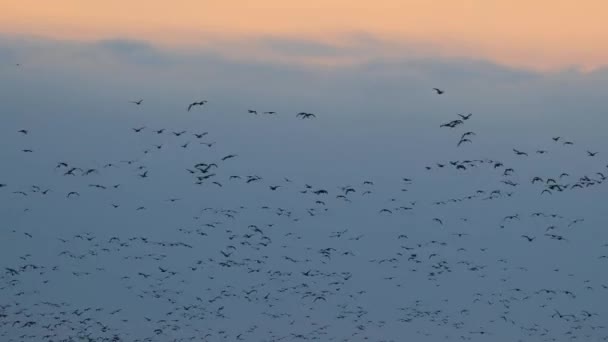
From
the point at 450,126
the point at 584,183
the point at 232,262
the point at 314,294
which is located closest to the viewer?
the point at 450,126

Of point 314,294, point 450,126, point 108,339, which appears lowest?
point 108,339

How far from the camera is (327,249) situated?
51.3 metres

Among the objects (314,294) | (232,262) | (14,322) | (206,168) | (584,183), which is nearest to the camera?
(206,168)

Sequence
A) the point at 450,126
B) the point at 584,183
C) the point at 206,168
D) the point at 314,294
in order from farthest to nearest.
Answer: the point at 314,294 → the point at 584,183 → the point at 206,168 → the point at 450,126

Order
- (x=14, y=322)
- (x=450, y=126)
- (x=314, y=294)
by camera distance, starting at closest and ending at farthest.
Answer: (x=450, y=126), (x=14, y=322), (x=314, y=294)

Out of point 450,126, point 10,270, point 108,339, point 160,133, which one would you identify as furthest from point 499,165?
point 108,339

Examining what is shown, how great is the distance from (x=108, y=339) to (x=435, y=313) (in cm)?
2265

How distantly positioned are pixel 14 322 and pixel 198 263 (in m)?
19.1

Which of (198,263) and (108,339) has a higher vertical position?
(198,263)

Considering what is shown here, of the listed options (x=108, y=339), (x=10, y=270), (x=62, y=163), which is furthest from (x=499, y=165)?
(x=108, y=339)

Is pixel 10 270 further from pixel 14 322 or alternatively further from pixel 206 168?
pixel 206 168

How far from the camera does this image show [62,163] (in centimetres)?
4925

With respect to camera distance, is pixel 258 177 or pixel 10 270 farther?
pixel 10 270

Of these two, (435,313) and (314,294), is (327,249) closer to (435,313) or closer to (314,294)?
(314,294)
